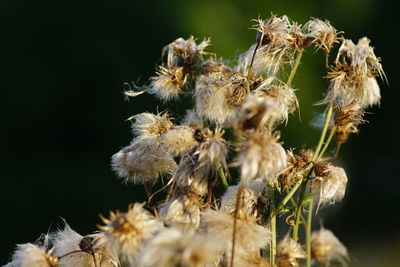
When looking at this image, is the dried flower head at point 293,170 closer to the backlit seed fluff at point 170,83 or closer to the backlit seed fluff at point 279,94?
the backlit seed fluff at point 279,94

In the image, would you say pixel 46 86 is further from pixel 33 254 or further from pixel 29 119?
pixel 33 254

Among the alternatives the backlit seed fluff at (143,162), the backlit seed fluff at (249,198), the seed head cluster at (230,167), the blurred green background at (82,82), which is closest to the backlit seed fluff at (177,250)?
the seed head cluster at (230,167)

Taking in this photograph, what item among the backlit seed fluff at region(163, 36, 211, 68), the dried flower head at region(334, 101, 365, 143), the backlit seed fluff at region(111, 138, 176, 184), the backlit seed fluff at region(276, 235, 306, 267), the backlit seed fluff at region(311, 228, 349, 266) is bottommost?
the backlit seed fluff at region(276, 235, 306, 267)

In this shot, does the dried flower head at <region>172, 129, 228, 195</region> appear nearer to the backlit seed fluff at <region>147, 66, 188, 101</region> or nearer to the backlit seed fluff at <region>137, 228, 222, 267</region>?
the backlit seed fluff at <region>137, 228, 222, 267</region>

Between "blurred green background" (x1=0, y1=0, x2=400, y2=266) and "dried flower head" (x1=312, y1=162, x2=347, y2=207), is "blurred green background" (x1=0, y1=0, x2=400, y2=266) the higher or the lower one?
the higher one

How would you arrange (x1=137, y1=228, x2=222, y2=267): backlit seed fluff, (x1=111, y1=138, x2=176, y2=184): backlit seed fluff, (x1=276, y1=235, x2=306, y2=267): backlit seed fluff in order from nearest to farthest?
1. (x1=137, y1=228, x2=222, y2=267): backlit seed fluff
2. (x1=276, y1=235, x2=306, y2=267): backlit seed fluff
3. (x1=111, y1=138, x2=176, y2=184): backlit seed fluff

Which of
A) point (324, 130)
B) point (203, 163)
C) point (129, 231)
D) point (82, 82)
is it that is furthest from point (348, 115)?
point (82, 82)

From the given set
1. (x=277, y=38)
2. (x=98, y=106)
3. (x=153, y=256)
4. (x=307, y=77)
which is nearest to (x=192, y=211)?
(x=153, y=256)

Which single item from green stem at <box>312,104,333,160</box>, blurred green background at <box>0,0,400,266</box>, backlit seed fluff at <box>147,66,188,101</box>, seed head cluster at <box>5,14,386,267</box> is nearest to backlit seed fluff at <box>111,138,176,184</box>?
seed head cluster at <box>5,14,386,267</box>
